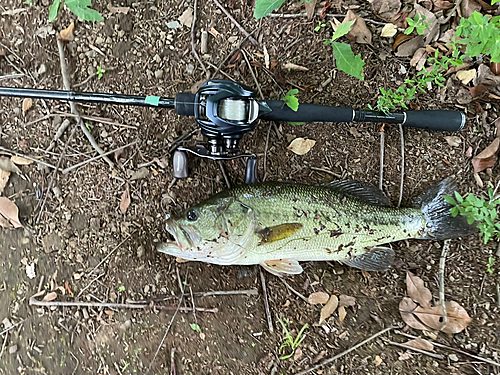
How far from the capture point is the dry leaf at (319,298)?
2707mm

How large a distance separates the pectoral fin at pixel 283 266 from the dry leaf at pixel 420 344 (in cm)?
109

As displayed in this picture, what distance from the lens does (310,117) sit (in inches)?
94.0

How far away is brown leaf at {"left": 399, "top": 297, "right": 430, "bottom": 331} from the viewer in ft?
8.63

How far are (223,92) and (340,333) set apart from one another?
2.13 m

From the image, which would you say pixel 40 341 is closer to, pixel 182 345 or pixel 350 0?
pixel 182 345

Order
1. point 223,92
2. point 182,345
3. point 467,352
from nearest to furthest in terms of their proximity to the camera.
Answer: point 223,92 → point 467,352 → point 182,345

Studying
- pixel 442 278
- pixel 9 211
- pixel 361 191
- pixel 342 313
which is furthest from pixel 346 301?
pixel 9 211

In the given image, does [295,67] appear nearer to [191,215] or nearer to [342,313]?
[191,215]

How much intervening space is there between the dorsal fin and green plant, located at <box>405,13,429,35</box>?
124 cm

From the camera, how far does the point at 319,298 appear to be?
2.71 meters

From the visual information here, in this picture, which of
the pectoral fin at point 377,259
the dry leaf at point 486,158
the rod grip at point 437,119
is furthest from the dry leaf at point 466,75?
the pectoral fin at point 377,259

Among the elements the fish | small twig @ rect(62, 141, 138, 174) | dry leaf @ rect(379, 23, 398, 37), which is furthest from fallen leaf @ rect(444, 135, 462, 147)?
small twig @ rect(62, 141, 138, 174)

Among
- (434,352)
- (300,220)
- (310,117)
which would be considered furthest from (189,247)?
(434,352)

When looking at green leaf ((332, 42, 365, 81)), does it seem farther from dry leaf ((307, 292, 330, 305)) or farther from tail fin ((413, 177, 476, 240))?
dry leaf ((307, 292, 330, 305))
